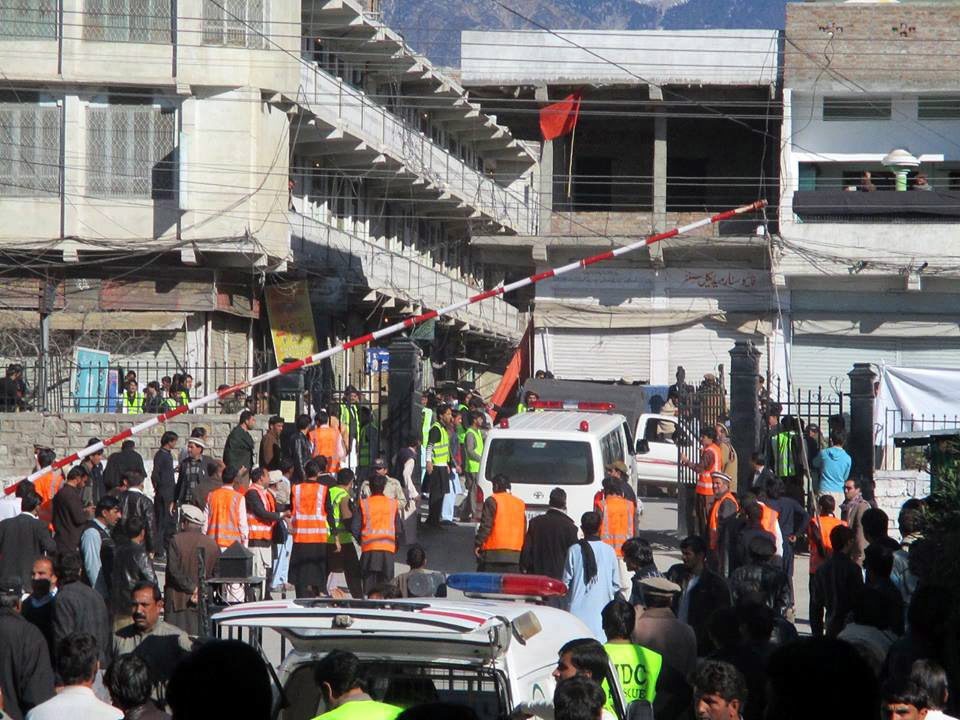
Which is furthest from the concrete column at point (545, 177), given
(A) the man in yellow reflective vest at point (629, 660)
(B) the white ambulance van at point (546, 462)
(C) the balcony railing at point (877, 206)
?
(A) the man in yellow reflective vest at point (629, 660)

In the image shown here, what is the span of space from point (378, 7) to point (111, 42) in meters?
14.8

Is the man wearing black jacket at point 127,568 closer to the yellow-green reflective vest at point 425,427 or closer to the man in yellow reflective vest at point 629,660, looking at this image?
the man in yellow reflective vest at point 629,660

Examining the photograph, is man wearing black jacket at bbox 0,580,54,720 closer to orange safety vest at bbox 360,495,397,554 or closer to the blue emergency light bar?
the blue emergency light bar

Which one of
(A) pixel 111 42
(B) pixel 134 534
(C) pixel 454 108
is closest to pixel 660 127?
(C) pixel 454 108

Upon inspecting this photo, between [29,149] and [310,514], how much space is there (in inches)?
625

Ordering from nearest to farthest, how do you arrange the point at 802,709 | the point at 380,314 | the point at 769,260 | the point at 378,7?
the point at 802,709 < the point at 769,260 < the point at 380,314 < the point at 378,7

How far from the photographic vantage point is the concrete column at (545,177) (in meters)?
34.8

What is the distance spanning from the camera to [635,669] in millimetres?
7617

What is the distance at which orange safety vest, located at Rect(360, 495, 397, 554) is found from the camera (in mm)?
14438

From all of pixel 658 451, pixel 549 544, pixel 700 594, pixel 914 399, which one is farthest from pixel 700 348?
pixel 700 594

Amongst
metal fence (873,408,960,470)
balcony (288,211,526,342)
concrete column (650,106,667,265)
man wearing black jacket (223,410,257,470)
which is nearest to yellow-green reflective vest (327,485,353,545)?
man wearing black jacket (223,410,257,470)

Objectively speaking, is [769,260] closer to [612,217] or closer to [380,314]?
[612,217]

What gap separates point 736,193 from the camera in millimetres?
37719

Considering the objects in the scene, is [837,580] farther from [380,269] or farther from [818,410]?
[380,269]
